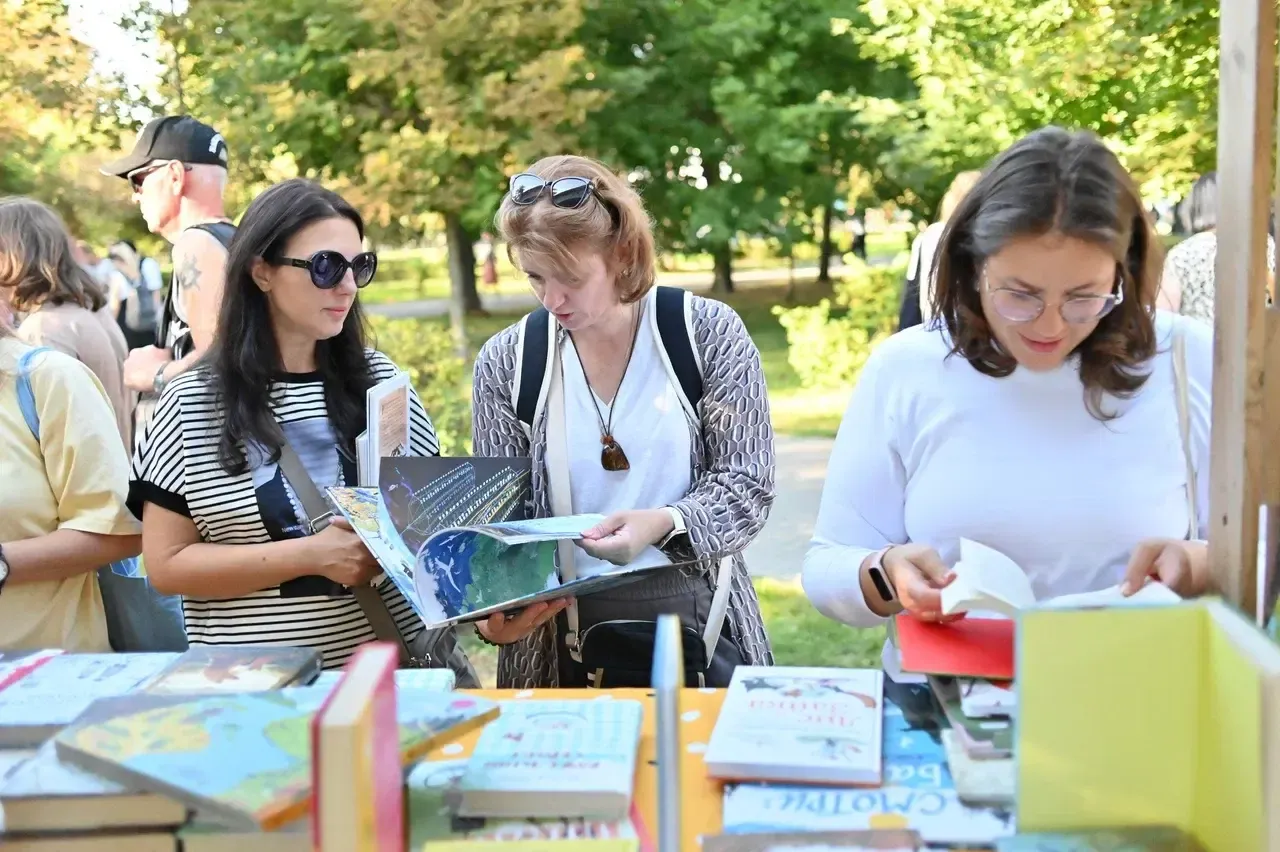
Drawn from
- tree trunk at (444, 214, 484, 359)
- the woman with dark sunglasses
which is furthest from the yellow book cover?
tree trunk at (444, 214, 484, 359)

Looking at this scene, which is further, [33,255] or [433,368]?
[433,368]

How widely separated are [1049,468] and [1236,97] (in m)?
0.68

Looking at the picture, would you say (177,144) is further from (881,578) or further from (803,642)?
(803,642)

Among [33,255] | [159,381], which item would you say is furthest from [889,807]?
[33,255]

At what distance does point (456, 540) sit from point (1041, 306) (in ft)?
3.17

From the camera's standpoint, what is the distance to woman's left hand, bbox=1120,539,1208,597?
5.32 feet

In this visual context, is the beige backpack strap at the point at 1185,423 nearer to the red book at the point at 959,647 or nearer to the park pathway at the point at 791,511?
the red book at the point at 959,647

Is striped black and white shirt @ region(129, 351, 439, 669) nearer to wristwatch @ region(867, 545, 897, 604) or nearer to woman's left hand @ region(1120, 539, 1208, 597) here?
wristwatch @ region(867, 545, 897, 604)

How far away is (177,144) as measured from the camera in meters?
3.90

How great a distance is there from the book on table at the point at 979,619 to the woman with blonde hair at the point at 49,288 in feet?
9.70

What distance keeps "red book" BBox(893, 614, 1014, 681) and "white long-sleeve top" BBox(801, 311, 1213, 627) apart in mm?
178

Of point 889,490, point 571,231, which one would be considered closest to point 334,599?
point 571,231

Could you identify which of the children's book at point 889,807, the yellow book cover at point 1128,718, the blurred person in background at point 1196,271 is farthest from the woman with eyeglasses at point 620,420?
the blurred person in background at point 1196,271

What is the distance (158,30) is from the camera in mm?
13133
